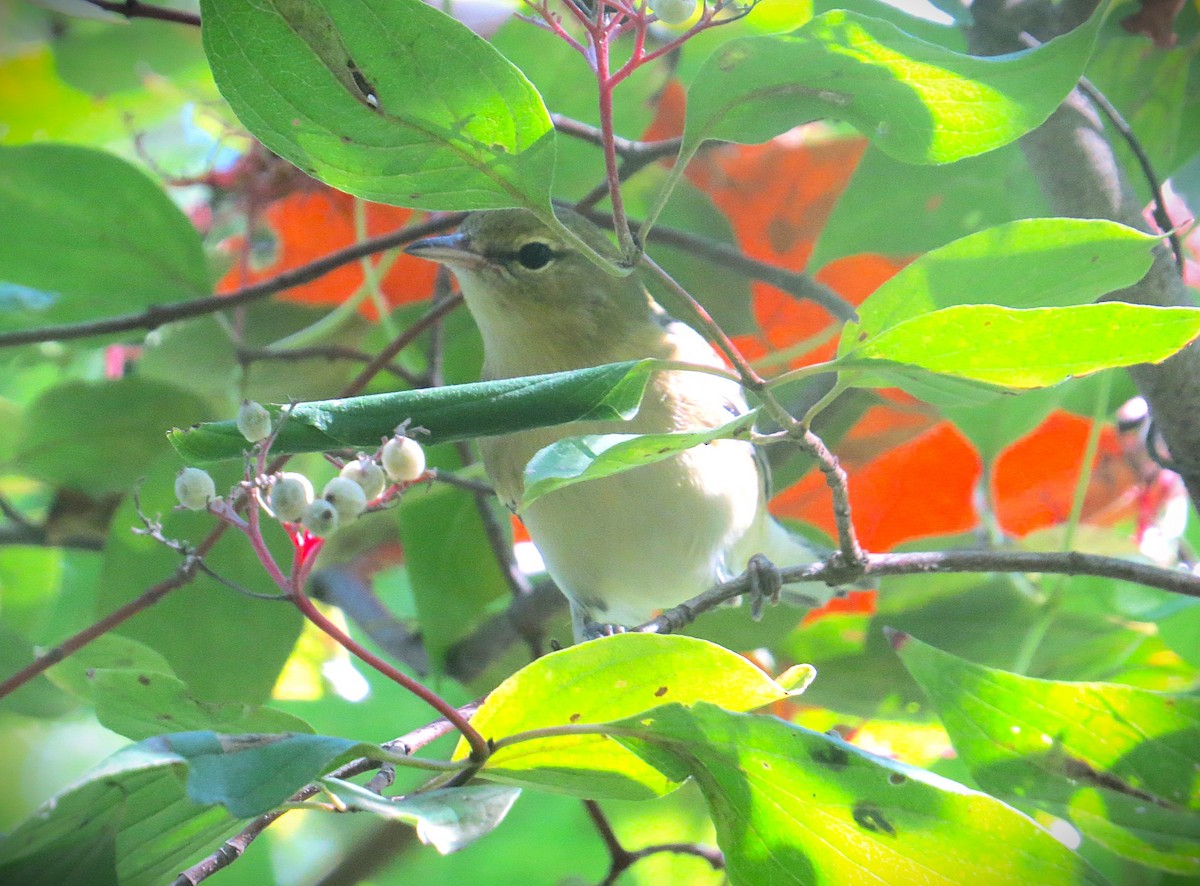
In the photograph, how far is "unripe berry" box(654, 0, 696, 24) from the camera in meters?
0.76

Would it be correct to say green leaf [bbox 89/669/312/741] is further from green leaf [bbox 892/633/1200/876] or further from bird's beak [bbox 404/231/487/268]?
bird's beak [bbox 404/231/487/268]

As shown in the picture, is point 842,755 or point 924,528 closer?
point 842,755

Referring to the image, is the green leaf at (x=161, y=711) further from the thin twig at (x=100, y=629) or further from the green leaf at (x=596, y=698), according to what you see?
the thin twig at (x=100, y=629)

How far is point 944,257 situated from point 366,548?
4.28 feet

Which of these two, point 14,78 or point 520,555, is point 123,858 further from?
point 14,78

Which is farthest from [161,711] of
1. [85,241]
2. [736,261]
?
[736,261]

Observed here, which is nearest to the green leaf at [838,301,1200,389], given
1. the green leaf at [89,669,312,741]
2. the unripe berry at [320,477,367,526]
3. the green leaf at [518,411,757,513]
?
the green leaf at [518,411,757,513]

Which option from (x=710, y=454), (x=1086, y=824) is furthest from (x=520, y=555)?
(x=1086, y=824)

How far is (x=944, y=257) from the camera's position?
2.55 feet

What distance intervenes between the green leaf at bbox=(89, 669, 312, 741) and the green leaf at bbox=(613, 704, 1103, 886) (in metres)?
0.25

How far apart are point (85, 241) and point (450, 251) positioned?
448 mm

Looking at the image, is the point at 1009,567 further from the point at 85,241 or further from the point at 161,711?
the point at 85,241

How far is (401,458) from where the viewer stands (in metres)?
0.68

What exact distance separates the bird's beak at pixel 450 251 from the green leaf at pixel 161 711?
69 centimetres
